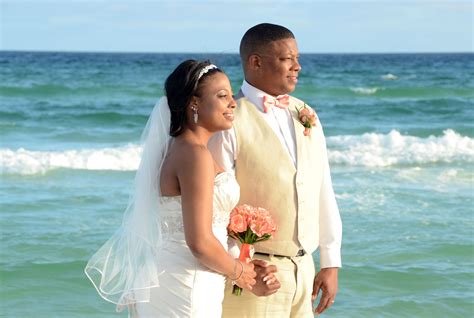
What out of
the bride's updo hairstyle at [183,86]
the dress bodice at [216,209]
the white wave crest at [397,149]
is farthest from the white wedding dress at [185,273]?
the white wave crest at [397,149]

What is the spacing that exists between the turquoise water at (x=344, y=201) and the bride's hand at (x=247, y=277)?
30.4 inches

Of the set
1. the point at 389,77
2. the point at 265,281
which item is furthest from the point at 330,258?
the point at 389,77

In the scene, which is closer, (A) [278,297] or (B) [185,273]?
(B) [185,273]

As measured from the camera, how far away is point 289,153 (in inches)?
134

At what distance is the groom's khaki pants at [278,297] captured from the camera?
335 centimetres

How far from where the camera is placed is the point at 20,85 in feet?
91.2

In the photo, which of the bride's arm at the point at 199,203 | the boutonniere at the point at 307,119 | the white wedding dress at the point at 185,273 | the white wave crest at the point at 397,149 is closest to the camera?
the bride's arm at the point at 199,203

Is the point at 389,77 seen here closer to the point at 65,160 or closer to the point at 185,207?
the point at 65,160

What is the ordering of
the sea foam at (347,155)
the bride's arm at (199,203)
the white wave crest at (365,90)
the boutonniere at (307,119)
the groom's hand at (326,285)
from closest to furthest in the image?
the bride's arm at (199,203), the boutonniere at (307,119), the groom's hand at (326,285), the sea foam at (347,155), the white wave crest at (365,90)

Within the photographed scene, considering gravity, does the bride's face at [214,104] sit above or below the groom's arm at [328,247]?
above

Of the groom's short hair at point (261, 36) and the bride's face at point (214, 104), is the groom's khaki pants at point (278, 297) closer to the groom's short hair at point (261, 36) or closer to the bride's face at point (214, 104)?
the bride's face at point (214, 104)

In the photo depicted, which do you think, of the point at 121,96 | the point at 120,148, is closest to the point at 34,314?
the point at 120,148

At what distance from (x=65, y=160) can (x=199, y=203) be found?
952 centimetres

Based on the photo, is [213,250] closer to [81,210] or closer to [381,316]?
[381,316]
